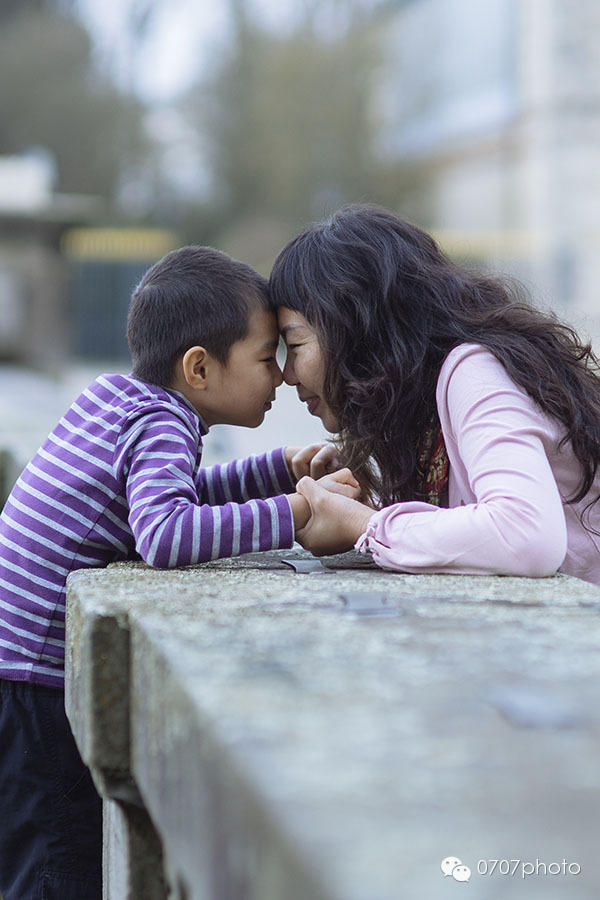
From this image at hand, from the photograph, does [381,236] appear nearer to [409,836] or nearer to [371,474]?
[371,474]

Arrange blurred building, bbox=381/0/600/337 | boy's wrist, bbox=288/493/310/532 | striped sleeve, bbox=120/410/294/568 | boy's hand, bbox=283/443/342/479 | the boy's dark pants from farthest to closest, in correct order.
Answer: blurred building, bbox=381/0/600/337 → boy's hand, bbox=283/443/342/479 → boy's wrist, bbox=288/493/310/532 → the boy's dark pants → striped sleeve, bbox=120/410/294/568

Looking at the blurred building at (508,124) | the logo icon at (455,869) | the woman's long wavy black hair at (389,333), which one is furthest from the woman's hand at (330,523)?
the blurred building at (508,124)

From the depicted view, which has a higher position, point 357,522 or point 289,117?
point 289,117

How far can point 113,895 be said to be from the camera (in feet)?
5.25

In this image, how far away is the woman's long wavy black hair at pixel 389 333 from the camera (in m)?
2.31

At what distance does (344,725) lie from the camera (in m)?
1.00

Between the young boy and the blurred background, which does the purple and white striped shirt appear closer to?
the young boy

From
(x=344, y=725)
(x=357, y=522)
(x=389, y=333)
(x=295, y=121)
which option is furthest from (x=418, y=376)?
(x=295, y=121)

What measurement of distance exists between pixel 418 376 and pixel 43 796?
987 mm

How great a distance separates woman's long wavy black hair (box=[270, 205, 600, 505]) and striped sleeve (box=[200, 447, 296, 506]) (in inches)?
7.4

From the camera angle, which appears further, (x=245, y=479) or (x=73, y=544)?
(x=245, y=479)

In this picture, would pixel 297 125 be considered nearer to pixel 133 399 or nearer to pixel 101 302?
pixel 101 302

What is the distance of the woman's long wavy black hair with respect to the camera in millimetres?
2311

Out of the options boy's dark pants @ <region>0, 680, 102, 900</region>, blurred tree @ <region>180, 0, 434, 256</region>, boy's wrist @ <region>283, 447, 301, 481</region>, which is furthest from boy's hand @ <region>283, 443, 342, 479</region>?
blurred tree @ <region>180, 0, 434, 256</region>
